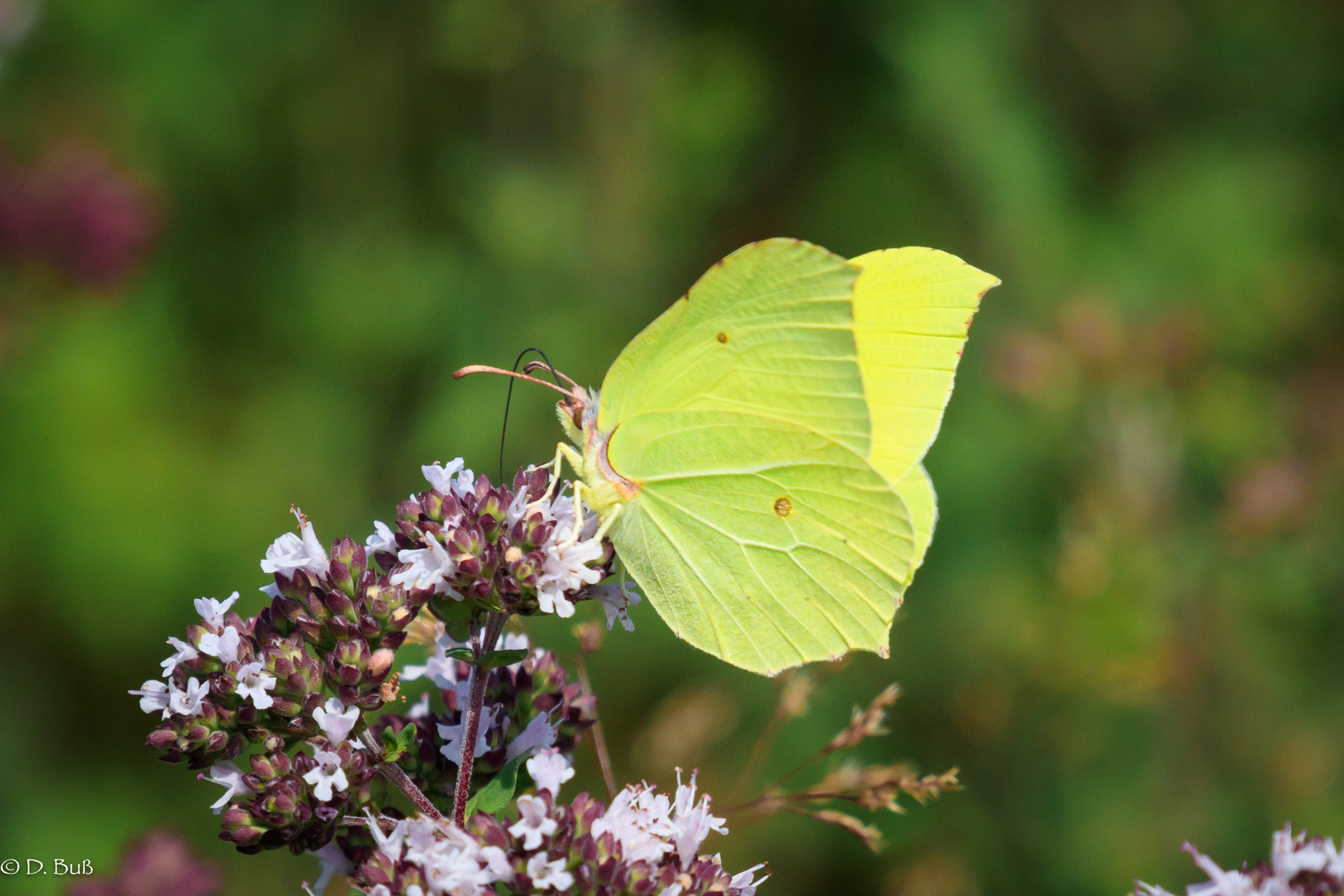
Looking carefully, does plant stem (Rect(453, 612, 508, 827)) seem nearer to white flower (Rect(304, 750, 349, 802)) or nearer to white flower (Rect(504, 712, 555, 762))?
white flower (Rect(504, 712, 555, 762))

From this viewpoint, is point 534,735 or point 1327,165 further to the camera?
point 1327,165

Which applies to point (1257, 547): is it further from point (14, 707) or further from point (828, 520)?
point (14, 707)

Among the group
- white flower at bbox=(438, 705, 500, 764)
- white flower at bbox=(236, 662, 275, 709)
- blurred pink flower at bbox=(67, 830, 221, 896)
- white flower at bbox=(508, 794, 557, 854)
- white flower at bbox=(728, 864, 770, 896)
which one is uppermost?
white flower at bbox=(236, 662, 275, 709)

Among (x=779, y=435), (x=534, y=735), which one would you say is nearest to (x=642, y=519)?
(x=779, y=435)

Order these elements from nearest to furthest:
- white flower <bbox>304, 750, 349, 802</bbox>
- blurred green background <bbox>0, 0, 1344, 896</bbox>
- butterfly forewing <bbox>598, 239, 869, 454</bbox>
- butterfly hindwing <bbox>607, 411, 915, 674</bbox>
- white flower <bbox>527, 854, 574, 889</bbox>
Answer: white flower <bbox>527, 854, 574, 889</bbox>
white flower <bbox>304, 750, 349, 802</bbox>
butterfly forewing <bbox>598, 239, 869, 454</bbox>
butterfly hindwing <bbox>607, 411, 915, 674</bbox>
blurred green background <bbox>0, 0, 1344, 896</bbox>

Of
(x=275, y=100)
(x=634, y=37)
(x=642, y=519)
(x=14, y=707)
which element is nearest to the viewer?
(x=642, y=519)

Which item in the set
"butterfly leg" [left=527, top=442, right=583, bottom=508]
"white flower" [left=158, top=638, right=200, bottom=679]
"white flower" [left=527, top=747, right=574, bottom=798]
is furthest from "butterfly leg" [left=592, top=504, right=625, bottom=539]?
"white flower" [left=158, top=638, right=200, bottom=679]

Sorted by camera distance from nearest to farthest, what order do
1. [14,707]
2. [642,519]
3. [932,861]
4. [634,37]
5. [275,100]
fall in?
1. [642,519]
2. [932,861]
3. [14,707]
4. [634,37]
5. [275,100]

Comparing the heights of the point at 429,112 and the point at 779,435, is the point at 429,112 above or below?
above
